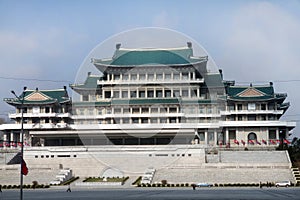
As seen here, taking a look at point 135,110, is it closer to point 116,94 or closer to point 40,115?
point 116,94

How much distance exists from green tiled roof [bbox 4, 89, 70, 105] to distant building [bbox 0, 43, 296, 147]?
0.12 m

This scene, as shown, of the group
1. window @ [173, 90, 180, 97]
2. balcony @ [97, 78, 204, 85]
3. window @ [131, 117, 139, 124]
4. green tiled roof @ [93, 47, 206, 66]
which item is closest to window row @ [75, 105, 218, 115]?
window @ [131, 117, 139, 124]

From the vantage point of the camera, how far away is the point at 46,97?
57344 millimetres

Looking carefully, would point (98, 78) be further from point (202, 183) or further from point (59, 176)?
point (202, 183)

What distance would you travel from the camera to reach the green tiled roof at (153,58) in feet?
181

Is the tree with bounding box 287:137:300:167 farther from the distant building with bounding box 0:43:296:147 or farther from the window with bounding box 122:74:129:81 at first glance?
the window with bounding box 122:74:129:81

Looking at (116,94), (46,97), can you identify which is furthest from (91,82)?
(46,97)

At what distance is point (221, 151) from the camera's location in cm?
4650

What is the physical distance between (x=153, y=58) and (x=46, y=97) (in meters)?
13.4

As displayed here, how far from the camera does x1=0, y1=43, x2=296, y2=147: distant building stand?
177 feet

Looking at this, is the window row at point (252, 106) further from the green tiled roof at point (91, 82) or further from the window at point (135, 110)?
the green tiled roof at point (91, 82)

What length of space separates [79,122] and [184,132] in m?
12.4

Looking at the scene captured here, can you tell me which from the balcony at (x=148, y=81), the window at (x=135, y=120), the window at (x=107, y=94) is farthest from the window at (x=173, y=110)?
the window at (x=107, y=94)

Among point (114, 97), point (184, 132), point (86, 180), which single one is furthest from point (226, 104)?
point (86, 180)
